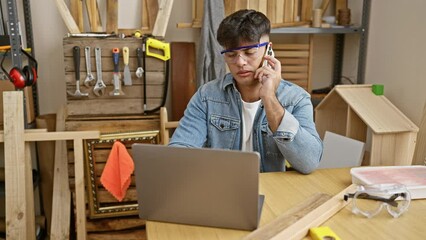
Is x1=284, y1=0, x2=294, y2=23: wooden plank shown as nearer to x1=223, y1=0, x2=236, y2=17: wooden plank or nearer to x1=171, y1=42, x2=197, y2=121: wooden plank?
x1=223, y1=0, x2=236, y2=17: wooden plank

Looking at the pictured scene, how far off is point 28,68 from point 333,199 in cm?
160

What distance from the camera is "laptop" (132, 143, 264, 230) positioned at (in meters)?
0.87

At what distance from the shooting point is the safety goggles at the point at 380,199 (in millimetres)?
1064

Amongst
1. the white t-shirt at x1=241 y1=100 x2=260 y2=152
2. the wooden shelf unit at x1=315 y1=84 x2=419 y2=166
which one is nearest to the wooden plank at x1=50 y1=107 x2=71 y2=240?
the white t-shirt at x1=241 y1=100 x2=260 y2=152

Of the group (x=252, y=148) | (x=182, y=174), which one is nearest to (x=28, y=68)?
(x=252, y=148)

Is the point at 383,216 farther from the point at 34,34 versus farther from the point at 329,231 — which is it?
the point at 34,34

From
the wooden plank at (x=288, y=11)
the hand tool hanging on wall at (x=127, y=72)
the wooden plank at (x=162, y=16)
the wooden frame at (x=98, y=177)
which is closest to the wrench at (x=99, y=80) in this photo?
the hand tool hanging on wall at (x=127, y=72)

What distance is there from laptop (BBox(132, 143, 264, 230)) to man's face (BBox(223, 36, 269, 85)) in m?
0.58

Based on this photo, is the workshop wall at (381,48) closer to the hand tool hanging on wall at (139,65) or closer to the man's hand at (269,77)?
the hand tool hanging on wall at (139,65)

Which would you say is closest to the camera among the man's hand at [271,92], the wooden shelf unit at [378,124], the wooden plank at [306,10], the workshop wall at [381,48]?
the man's hand at [271,92]

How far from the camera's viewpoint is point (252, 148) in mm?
1511

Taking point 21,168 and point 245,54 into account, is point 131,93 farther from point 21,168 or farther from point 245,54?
point 245,54

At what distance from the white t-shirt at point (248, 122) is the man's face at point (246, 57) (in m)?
0.12

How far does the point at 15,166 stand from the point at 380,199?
1.65 m
